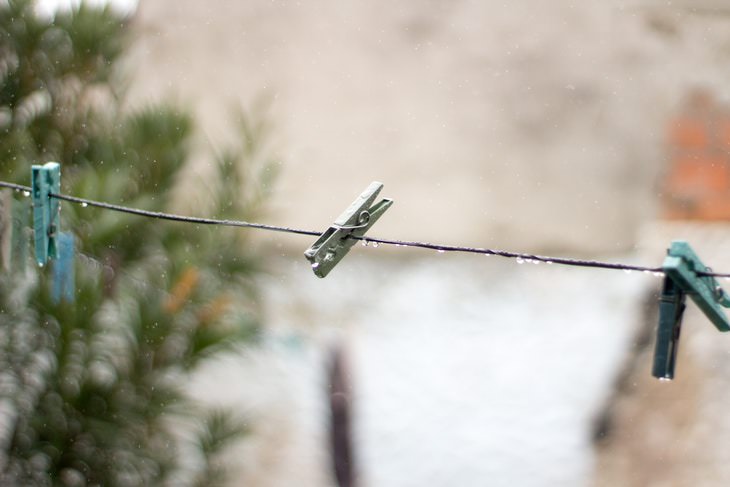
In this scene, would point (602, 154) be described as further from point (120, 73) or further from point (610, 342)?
point (120, 73)

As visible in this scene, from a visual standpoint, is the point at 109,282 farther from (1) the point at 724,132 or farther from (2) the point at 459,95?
(1) the point at 724,132

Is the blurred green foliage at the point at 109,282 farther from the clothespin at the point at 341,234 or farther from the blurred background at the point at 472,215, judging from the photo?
the clothespin at the point at 341,234

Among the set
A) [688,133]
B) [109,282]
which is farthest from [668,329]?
[688,133]

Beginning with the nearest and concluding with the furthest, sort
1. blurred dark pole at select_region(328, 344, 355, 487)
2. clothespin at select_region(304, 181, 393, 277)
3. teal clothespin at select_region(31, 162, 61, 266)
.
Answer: clothespin at select_region(304, 181, 393, 277), teal clothespin at select_region(31, 162, 61, 266), blurred dark pole at select_region(328, 344, 355, 487)

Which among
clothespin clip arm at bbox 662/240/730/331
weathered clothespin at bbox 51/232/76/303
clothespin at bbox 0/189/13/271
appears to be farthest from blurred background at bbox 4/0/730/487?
clothespin clip arm at bbox 662/240/730/331

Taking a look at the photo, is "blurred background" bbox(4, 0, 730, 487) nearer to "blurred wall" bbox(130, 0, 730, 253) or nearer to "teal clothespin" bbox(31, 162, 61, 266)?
"blurred wall" bbox(130, 0, 730, 253)

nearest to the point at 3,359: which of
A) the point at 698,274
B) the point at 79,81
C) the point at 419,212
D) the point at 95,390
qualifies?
the point at 95,390
